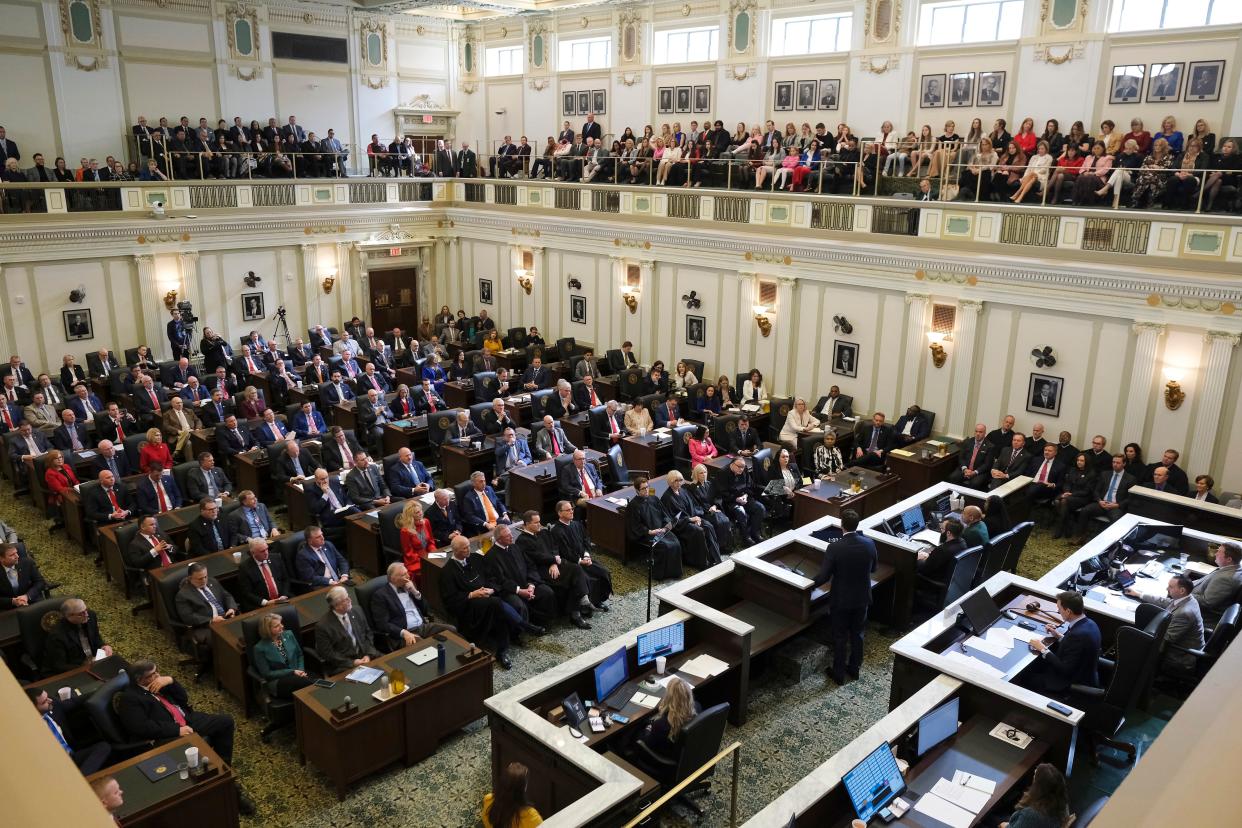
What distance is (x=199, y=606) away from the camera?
877 centimetres

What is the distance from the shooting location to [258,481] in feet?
42.0

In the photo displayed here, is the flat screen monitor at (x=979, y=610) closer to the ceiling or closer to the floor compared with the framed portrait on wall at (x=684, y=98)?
closer to the floor

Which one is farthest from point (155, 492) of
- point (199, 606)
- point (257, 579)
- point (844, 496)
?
point (844, 496)

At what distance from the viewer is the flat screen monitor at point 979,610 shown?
800 cm

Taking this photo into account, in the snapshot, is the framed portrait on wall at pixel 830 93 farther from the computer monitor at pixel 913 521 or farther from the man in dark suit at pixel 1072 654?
the man in dark suit at pixel 1072 654

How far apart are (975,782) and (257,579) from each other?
6.76m

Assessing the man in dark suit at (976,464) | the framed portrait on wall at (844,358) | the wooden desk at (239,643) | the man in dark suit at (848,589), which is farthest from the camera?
the framed portrait on wall at (844,358)

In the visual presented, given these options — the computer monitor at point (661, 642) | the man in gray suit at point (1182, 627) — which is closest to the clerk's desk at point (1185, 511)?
the man in gray suit at point (1182, 627)

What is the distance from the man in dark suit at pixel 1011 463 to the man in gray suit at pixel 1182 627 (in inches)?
175

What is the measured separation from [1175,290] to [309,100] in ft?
64.6

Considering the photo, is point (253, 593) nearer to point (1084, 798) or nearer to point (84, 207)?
point (1084, 798)

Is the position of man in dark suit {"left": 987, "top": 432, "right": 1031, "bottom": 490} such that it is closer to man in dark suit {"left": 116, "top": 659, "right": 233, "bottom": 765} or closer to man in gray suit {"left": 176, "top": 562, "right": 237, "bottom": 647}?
man in gray suit {"left": 176, "top": 562, "right": 237, "bottom": 647}

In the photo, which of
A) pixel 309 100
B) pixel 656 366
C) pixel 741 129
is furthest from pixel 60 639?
pixel 309 100

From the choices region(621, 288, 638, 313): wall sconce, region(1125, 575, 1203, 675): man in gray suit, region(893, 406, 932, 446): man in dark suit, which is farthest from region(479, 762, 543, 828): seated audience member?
region(621, 288, 638, 313): wall sconce
